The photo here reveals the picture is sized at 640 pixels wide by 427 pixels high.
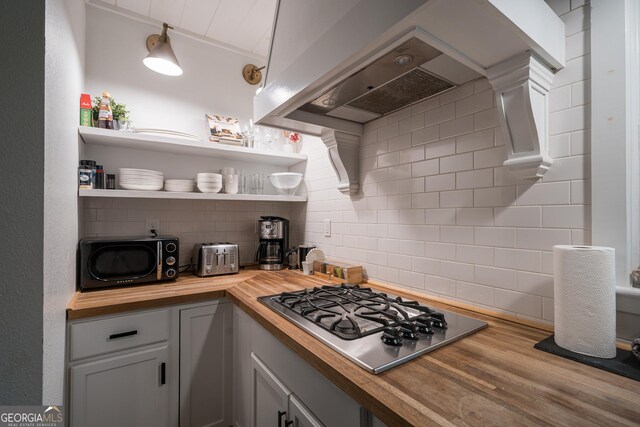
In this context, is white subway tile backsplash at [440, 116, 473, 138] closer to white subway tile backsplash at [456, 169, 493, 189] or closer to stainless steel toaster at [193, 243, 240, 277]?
white subway tile backsplash at [456, 169, 493, 189]

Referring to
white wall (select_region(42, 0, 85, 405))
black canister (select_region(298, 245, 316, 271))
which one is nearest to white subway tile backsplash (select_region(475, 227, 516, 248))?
black canister (select_region(298, 245, 316, 271))

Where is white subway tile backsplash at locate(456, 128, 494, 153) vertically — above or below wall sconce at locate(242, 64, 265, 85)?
below

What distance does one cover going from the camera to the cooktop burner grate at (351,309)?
0.99 metres

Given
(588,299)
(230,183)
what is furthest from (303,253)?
(588,299)

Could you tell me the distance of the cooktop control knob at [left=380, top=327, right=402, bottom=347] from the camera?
0.85 m

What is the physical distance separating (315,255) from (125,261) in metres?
1.14

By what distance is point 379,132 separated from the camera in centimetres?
162

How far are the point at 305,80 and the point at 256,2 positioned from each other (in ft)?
3.63

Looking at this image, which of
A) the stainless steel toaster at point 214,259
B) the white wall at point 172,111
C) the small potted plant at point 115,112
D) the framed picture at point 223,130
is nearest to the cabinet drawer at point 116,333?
the stainless steel toaster at point 214,259

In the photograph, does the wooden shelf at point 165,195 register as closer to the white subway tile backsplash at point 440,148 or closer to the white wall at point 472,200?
the white wall at point 472,200

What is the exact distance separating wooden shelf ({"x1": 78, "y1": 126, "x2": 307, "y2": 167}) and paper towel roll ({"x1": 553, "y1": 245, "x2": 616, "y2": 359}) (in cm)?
183

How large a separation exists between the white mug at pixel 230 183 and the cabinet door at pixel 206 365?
32.3 inches

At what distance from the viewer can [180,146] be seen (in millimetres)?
1894

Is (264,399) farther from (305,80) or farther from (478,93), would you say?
(478,93)
